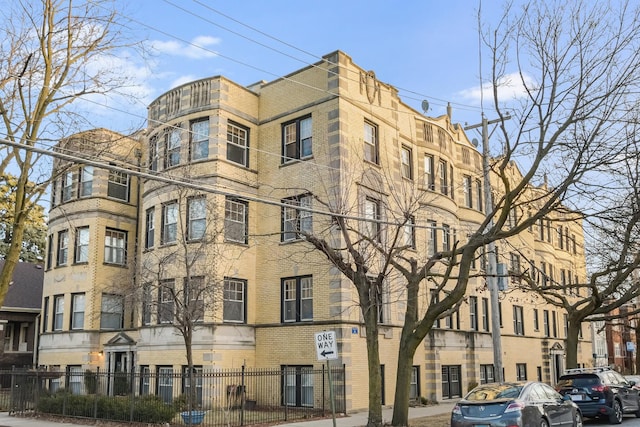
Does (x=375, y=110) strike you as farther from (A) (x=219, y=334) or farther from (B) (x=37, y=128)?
(B) (x=37, y=128)

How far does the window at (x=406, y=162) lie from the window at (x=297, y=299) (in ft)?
22.6

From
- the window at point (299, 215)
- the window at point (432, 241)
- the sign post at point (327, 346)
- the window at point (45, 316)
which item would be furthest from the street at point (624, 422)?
the window at point (45, 316)

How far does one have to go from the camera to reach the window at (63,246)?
98.1 feet

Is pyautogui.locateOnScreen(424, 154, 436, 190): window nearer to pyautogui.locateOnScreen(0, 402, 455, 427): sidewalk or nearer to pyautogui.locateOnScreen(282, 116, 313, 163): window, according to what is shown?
pyautogui.locateOnScreen(282, 116, 313, 163): window

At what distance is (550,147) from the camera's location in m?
15.3

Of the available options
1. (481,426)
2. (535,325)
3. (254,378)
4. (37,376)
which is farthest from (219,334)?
(535,325)

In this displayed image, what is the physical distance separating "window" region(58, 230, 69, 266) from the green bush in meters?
10.0

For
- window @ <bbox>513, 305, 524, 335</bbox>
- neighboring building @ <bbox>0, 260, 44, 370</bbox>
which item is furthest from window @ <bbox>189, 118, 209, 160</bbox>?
window @ <bbox>513, 305, 524, 335</bbox>

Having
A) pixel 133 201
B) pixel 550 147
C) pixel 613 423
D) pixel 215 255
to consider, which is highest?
pixel 133 201

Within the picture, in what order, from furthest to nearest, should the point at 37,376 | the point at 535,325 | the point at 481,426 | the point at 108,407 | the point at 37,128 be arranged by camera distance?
1. the point at 535,325
2. the point at 37,376
3. the point at 108,407
4. the point at 37,128
5. the point at 481,426

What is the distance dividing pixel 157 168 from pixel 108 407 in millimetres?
9863

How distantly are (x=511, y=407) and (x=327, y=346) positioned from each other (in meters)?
3.96

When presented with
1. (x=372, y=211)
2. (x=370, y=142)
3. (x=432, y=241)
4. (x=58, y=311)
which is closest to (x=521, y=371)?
(x=432, y=241)

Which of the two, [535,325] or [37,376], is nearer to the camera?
[37,376]
